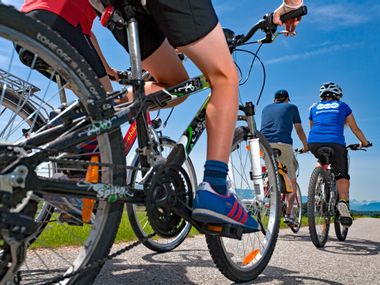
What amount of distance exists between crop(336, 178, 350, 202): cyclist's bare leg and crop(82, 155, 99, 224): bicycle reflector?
5.45 m

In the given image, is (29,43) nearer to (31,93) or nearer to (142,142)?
(31,93)

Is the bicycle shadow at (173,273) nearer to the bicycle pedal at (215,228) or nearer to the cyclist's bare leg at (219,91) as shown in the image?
the bicycle pedal at (215,228)

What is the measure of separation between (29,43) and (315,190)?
5.02 metres

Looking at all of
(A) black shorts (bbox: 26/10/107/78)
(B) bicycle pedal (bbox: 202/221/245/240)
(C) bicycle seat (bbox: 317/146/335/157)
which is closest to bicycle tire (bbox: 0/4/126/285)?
(B) bicycle pedal (bbox: 202/221/245/240)

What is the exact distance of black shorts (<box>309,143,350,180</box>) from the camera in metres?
6.70

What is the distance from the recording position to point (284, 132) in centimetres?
730

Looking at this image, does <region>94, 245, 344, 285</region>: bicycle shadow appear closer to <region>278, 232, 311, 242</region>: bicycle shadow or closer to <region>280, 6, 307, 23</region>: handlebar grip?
<region>280, 6, 307, 23</region>: handlebar grip

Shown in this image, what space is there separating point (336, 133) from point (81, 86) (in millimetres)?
5584

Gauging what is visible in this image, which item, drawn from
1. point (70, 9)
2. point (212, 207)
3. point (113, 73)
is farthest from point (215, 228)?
point (113, 73)

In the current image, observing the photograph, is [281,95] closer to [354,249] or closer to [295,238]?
[295,238]

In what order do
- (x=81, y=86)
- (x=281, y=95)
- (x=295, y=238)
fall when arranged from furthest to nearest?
1. (x=281, y=95)
2. (x=295, y=238)
3. (x=81, y=86)

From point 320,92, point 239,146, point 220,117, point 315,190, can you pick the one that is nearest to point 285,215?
point 315,190

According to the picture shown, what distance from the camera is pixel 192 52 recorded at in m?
2.30

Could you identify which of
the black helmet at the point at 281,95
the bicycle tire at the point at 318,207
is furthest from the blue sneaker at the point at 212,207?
the black helmet at the point at 281,95
